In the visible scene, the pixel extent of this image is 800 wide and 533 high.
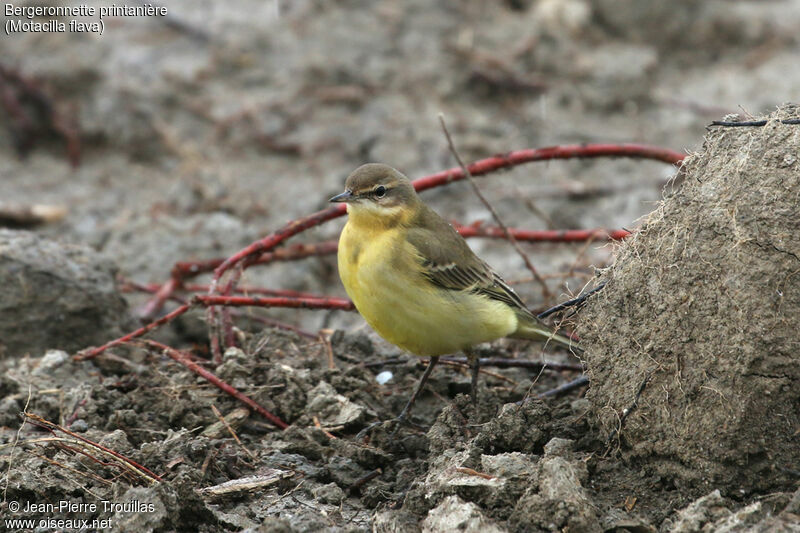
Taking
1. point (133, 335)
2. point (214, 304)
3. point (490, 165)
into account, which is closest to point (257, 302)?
point (214, 304)

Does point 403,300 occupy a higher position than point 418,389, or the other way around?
point 403,300

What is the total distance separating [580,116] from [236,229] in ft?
15.5

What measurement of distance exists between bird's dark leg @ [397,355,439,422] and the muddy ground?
13 cm

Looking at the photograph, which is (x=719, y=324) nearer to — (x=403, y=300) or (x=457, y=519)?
(x=457, y=519)

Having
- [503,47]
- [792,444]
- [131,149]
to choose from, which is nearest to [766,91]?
[503,47]

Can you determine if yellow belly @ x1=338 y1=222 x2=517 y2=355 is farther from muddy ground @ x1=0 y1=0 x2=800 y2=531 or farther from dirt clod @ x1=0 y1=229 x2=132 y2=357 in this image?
dirt clod @ x1=0 y1=229 x2=132 y2=357

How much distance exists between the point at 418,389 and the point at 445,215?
15.4 ft

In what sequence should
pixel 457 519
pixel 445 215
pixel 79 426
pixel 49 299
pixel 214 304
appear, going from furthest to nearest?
pixel 445 215 < pixel 49 299 < pixel 214 304 < pixel 79 426 < pixel 457 519

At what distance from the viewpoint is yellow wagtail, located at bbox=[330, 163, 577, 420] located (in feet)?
18.9

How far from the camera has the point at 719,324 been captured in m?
4.33

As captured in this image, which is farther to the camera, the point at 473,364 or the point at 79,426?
the point at 473,364

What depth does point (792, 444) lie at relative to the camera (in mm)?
4242

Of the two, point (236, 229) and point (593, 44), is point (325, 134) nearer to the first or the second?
point (236, 229)

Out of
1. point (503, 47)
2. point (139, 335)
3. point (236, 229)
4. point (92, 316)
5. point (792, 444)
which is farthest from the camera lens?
point (503, 47)
